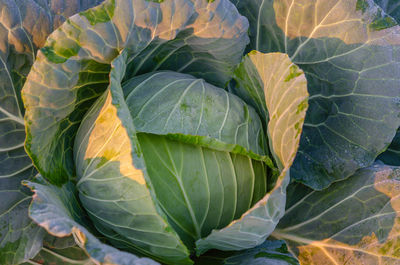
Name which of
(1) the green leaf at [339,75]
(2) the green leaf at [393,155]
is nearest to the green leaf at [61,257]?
(1) the green leaf at [339,75]

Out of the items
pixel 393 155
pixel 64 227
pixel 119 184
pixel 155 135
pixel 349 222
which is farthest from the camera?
pixel 393 155

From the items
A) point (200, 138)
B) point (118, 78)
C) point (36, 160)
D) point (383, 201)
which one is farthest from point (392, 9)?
point (36, 160)

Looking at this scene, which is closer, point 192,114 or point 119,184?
point 119,184

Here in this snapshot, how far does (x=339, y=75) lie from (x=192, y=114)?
0.87 metres

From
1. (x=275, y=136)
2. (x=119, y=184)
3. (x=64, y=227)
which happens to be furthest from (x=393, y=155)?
(x=64, y=227)

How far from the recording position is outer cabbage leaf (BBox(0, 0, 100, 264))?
1946mm

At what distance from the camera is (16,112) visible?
7.00 feet

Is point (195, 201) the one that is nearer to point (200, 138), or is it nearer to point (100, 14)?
point (200, 138)

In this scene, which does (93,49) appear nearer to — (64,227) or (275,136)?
(64,227)

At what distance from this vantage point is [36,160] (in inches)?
72.2

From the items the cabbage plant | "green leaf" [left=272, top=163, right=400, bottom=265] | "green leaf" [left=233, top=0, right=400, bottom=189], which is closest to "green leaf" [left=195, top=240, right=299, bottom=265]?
the cabbage plant

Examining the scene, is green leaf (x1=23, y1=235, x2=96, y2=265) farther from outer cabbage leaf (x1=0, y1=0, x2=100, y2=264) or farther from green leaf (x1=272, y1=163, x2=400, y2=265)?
green leaf (x1=272, y1=163, x2=400, y2=265)

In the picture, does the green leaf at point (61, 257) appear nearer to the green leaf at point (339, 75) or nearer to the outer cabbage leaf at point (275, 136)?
the outer cabbage leaf at point (275, 136)

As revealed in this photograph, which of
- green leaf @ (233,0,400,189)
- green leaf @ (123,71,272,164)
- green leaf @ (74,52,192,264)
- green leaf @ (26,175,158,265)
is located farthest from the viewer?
green leaf @ (233,0,400,189)
